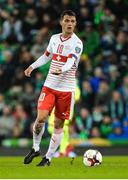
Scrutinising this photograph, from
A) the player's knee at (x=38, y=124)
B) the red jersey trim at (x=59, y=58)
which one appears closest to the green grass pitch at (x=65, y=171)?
the player's knee at (x=38, y=124)

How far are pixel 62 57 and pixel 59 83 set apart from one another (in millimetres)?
430

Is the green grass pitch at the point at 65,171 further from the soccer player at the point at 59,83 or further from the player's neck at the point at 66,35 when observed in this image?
the player's neck at the point at 66,35

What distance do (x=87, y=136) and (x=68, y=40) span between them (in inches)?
273

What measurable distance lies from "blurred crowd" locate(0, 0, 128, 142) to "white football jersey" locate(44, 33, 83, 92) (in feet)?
20.4

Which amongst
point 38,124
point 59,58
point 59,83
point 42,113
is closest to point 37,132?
point 38,124

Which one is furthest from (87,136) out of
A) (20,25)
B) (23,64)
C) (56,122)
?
(56,122)

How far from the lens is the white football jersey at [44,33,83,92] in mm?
12312

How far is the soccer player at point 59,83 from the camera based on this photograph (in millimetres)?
12297

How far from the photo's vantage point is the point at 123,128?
1927cm

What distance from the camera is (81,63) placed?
20.4m

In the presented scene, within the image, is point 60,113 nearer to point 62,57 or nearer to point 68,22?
point 62,57

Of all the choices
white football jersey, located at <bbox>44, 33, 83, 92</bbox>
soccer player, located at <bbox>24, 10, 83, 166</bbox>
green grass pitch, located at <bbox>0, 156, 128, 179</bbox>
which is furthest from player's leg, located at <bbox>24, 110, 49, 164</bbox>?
white football jersey, located at <bbox>44, 33, 83, 92</bbox>

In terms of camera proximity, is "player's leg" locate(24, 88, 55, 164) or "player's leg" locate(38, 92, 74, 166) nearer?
"player's leg" locate(24, 88, 55, 164)

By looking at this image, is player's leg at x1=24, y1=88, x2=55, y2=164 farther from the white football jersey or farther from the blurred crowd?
the blurred crowd
